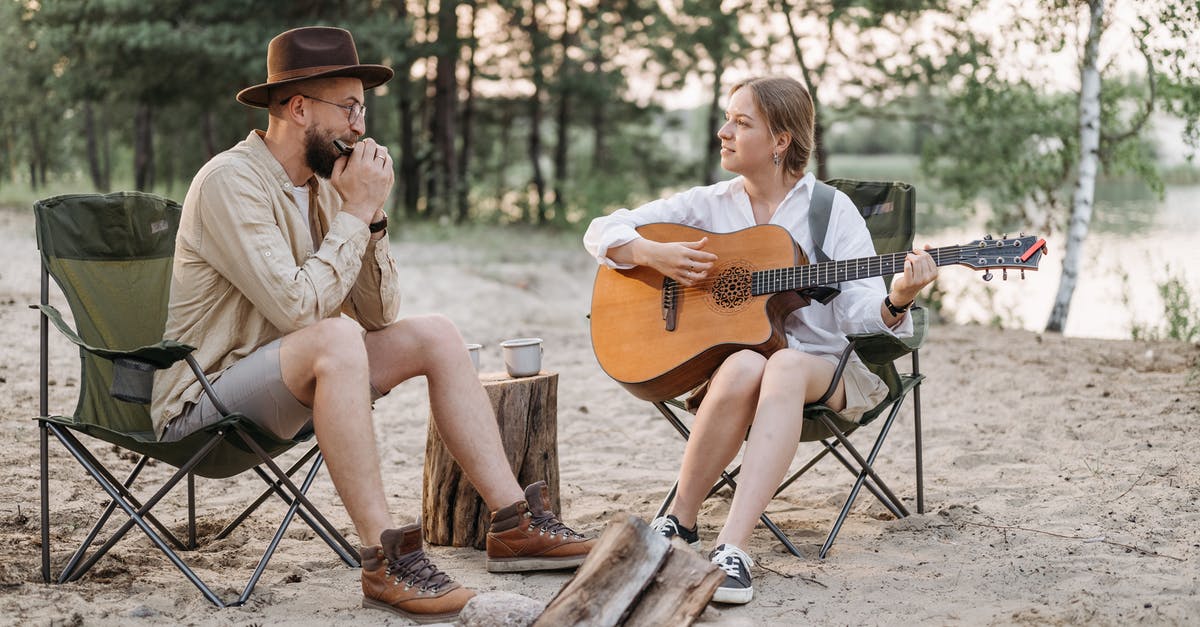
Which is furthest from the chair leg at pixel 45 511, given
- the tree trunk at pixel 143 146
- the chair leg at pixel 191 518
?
the tree trunk at pixel 143 146

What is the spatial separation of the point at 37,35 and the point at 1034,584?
12433 millimetres

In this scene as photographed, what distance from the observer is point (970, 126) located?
34.5 feet

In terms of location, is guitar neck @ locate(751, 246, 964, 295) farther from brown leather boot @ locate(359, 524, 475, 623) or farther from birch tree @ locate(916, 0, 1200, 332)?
birch tree @ locate(916, 0, 1200, 332)

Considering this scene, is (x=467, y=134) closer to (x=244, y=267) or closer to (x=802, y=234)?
(x=802, y=234)

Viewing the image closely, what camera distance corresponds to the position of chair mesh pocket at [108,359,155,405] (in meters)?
2.79

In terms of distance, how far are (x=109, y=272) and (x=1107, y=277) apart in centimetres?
1002

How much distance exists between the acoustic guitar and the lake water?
1.44 metres

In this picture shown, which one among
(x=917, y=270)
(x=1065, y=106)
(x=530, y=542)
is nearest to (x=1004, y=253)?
(x=917, y=270)

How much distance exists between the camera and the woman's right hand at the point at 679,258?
333 cm

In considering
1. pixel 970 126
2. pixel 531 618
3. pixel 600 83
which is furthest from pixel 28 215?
pixel 531 618

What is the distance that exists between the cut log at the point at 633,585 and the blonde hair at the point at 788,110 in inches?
54.6

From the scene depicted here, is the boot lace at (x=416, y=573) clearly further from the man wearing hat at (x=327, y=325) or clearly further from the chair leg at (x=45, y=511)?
the chair leg at (x=45, y=511)

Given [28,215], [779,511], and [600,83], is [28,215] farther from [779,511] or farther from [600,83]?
[779,511]

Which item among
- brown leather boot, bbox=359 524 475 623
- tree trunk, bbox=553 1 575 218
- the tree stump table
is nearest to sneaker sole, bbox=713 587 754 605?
brown leather boot, bbox=359 524 475 623
